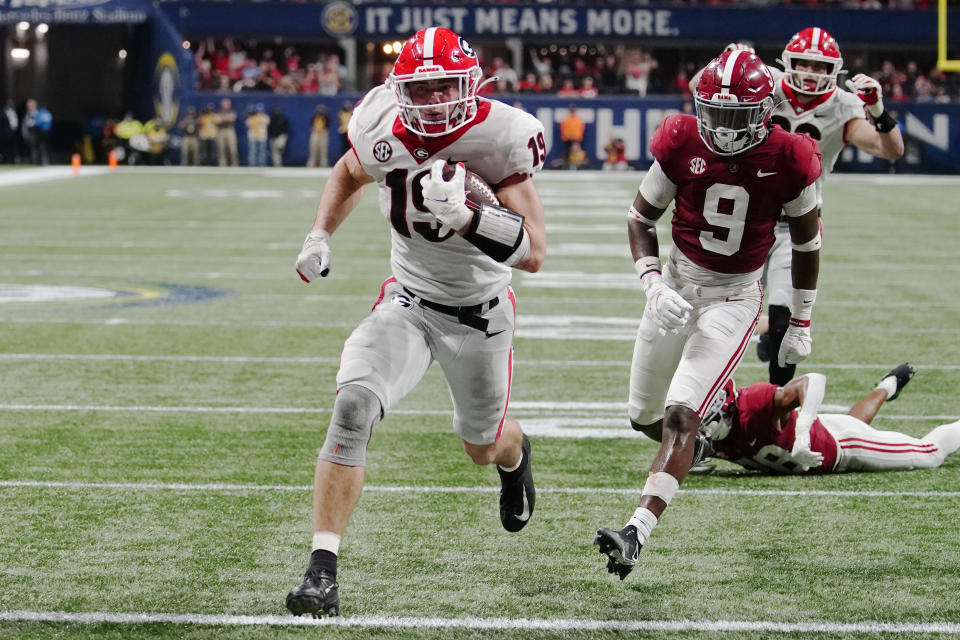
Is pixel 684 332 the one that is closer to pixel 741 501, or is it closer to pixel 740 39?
pixel 741 501

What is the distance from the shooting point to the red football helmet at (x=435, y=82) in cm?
402

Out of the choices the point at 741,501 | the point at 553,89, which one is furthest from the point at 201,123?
the point at 741,501

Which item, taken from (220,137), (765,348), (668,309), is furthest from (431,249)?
(220,137)

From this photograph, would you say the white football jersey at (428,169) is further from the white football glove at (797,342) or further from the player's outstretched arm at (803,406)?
the player's outstretched arm at (803,406)

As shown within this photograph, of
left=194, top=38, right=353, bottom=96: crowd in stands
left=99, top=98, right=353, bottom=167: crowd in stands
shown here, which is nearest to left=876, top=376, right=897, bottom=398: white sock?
left=99, top=98, right=353, bottom=167: crowd in stands

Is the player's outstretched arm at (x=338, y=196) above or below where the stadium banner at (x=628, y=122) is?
above

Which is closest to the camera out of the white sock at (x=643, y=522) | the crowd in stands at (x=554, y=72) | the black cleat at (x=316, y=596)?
the black cleat at (x=316, y=596)

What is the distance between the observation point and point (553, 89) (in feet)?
99.3

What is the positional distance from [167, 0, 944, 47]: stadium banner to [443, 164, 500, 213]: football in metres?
26.7

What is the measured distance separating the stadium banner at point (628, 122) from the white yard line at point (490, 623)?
25002 mm

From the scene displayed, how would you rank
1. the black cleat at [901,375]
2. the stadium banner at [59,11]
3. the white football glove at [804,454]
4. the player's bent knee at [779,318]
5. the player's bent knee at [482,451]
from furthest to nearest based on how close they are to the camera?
the stadium banner at [59,11] → the player's bent knee at [779,318] → the black cleat at [901,375] → the white football glove at [804,454] → the player's bent knee at [482,451]

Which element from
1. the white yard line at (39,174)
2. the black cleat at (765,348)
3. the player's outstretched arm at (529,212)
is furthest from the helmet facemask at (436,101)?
the white yard line at (39,174)

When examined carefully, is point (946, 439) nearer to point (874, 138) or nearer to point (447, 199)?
point (874, 138)

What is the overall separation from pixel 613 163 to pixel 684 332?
24.1m
